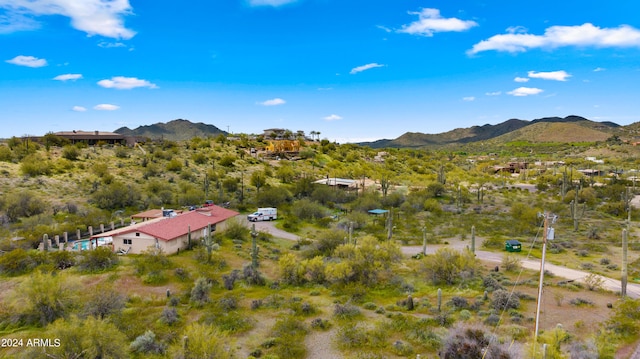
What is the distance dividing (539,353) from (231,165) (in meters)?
65.7

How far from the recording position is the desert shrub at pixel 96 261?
991 inches

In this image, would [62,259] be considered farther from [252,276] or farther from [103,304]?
[252,276]

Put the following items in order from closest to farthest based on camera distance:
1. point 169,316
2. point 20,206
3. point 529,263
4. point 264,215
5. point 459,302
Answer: point 169,316 → point 459,302 → point 529,263 → point 20,206 → point 264,215

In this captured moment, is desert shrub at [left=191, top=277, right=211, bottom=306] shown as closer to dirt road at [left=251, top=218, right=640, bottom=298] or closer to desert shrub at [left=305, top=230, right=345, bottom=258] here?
desert shrub at [left=305, top=230, right=345, bottom=258]

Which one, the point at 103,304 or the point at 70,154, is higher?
the point at 70,154

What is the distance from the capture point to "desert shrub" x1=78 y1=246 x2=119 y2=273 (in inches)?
991

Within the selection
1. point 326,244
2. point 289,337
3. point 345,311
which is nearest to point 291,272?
point 345,311

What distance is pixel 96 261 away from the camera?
2547cm

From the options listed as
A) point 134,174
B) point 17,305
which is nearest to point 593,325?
point 17,305

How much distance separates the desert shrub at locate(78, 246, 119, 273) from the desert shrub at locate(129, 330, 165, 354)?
36.8 ft

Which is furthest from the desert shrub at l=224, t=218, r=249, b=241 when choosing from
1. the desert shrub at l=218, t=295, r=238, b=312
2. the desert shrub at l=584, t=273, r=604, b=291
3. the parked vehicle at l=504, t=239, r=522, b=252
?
the desert shrub at l=584, t=273, r=604, b=291

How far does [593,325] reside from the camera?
18.2m

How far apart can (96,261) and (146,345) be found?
1218cm

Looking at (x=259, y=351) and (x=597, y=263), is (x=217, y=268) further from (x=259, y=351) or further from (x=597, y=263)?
(x=597, y=263)
